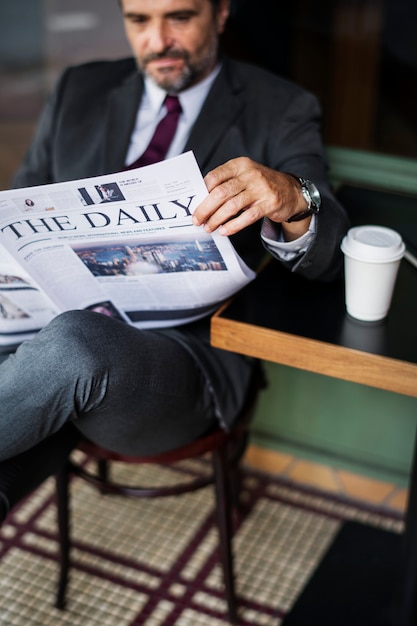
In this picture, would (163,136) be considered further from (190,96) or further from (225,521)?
(225,521)

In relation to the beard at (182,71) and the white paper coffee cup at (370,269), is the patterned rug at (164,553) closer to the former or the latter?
the white paper coffee cup at (370,269)

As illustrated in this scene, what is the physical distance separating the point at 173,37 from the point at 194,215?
0.62 m

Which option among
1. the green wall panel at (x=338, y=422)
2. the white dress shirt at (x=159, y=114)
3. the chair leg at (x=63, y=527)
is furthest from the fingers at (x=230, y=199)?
the green wall panel at (x=338, y=422)

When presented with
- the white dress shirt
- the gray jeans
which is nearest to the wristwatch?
the gray jeans

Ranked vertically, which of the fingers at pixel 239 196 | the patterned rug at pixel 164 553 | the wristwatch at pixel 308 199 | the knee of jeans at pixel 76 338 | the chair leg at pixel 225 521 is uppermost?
the fingers at pixel 239 196

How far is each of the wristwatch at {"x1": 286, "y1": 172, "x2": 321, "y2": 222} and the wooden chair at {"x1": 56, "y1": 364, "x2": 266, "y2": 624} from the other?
49cm

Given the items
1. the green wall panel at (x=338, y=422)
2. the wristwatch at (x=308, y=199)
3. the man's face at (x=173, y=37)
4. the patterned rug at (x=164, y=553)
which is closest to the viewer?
the wristwatch at (x=308, y=199)

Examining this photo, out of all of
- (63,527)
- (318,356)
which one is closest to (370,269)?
(318,356)

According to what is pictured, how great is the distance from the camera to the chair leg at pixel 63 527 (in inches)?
70.3

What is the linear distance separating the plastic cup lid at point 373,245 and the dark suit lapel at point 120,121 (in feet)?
2.07

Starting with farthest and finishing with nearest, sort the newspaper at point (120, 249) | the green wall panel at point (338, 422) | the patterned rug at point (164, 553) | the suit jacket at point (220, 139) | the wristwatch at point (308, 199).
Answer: the green wall panel at point (338, 422) < the patterned rug at point (164, 553) < the suit jacket at point (220, 139) < the wristwatch at point (308, 199) < the newspaper at point (120, 249)

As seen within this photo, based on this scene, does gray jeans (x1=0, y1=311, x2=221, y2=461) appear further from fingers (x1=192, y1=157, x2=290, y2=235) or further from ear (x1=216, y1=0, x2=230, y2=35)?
ear (x1=216, y1=0, x2=230, y2=35)

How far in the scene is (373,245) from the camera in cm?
130

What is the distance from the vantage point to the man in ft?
4.50
